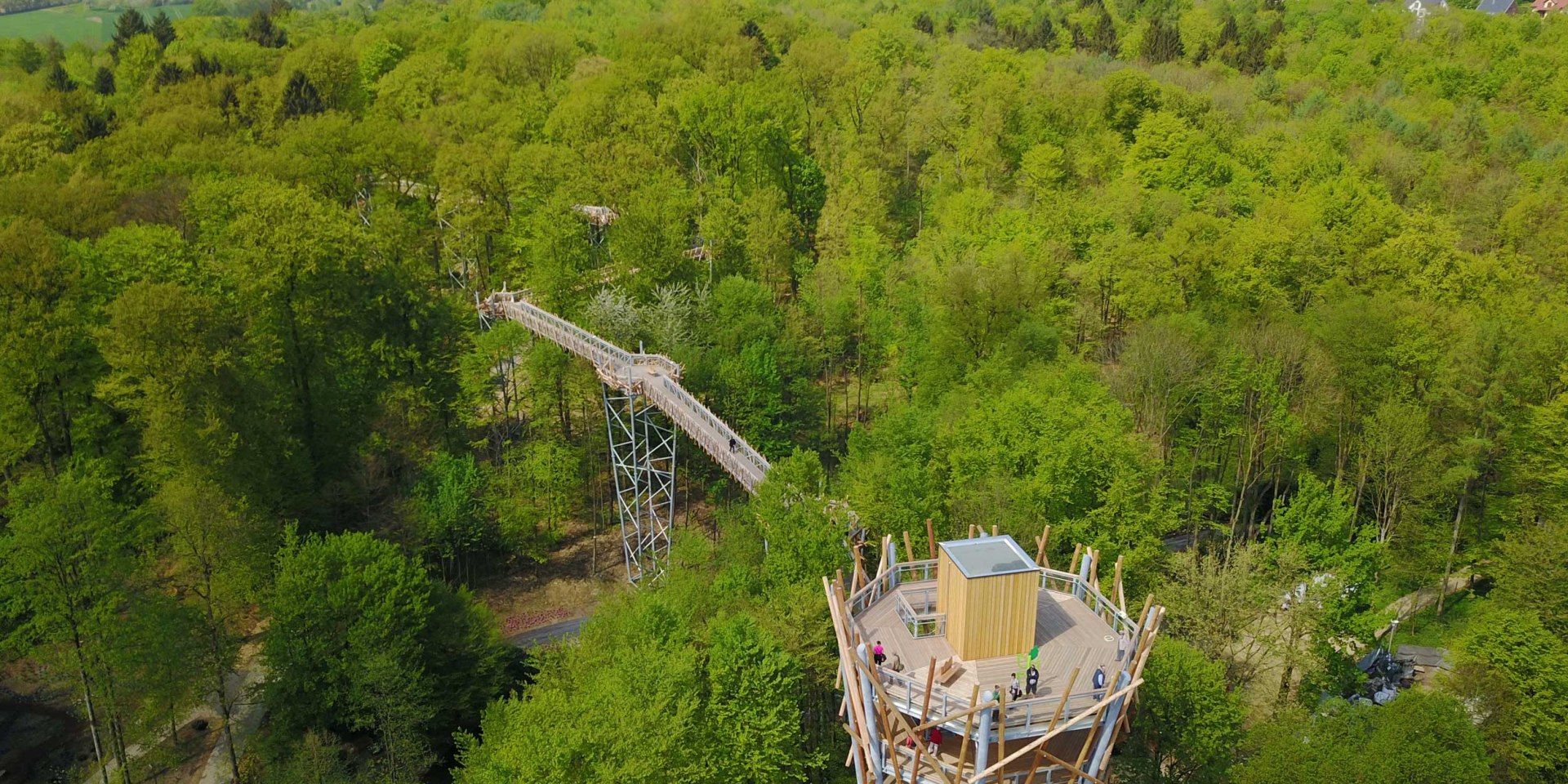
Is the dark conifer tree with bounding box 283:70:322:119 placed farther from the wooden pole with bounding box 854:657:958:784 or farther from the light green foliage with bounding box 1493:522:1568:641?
the light green foliage with bounding box 1493:522:1568:641

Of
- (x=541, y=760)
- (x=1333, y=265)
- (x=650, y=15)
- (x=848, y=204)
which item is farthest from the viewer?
(x=650, y=15)

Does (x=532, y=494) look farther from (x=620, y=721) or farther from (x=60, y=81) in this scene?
(x=60, y=81)

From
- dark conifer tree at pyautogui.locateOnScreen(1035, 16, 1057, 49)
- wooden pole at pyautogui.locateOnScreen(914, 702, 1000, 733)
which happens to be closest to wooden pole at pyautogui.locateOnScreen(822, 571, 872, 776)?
wooden pole at pyautogui.locateOnScreen(914, 702, 1000, 733)

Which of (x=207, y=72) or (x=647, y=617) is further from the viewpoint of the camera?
(x=207, y=72)

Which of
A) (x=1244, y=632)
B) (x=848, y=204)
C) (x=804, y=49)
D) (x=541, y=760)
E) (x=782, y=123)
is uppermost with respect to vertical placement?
(x=804, y=49)

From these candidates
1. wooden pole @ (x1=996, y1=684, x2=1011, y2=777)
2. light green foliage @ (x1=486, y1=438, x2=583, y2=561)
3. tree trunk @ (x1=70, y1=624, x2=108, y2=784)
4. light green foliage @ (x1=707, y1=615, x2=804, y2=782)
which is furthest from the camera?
light green foliage @ (x1=486, y1=438, x2=583, y2=561)

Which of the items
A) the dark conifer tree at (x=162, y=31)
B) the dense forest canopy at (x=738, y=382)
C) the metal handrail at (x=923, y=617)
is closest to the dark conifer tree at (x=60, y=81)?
the dense forest canopy at (x=738, y=382)

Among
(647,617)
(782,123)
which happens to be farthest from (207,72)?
(647,617)

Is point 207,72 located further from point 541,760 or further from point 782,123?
point 541,760
